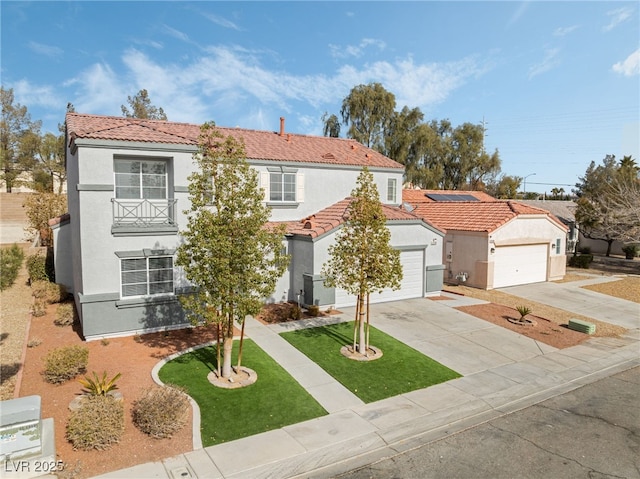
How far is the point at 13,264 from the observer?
1883 centimetres

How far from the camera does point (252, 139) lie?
2119 cm

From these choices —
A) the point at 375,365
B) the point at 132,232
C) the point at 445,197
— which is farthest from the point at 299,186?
the point at 445,197

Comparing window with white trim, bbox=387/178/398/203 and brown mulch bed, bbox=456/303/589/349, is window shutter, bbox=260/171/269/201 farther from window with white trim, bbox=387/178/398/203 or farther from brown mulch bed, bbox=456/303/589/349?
brown mulch bed, bbox=456/303/589/349

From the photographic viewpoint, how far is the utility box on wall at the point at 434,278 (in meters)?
19.9

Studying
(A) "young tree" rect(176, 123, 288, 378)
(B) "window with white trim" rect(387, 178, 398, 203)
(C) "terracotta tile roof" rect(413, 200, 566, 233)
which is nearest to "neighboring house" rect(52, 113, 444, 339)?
(A) "young tree" rect(176, 123, 288, 378)

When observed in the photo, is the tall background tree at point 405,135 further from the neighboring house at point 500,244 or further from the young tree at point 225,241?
the young tree at point 225,241

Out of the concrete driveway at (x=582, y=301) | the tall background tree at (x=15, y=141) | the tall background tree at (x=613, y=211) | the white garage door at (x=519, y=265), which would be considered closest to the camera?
the concrete driveway at (x=582, y=301)

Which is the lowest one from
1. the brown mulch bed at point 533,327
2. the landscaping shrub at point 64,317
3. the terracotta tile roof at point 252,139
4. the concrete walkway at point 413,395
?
the concrete walkway at point 413,395

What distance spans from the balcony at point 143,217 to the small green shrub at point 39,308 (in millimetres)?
5410

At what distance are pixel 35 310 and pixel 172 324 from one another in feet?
18.7

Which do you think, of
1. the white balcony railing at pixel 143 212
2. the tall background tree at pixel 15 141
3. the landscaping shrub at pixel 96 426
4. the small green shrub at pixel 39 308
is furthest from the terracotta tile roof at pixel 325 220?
the tall background tree at pixel 15 141

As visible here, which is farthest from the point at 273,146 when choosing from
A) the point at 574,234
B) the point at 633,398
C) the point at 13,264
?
the point at 574,234

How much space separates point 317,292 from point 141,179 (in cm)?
796

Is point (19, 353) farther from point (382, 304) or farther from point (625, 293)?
point (625, 293)
